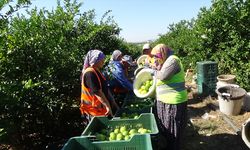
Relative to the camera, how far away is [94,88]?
4.92 m

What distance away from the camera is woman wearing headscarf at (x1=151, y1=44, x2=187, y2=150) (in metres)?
5.03

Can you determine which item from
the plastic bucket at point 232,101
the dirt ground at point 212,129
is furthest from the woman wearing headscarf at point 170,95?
the plastic bucket at point 232,101

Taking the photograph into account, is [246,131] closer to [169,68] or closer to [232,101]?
[169,68]

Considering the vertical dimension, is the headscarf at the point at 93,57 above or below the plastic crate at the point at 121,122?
above

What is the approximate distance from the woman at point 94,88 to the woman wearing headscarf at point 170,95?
0.89m

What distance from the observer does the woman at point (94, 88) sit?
4918mm

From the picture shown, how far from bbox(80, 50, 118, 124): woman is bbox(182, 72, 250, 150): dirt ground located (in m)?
2.13

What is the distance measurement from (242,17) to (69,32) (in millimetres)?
6364

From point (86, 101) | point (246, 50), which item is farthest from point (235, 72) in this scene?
point (86, 101)

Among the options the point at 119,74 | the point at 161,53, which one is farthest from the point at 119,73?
the point at 161,53

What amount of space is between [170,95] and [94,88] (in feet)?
4.05

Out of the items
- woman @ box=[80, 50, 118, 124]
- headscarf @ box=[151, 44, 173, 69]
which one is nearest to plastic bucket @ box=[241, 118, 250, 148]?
headscarf @ box=[151, 44, 173, 69]

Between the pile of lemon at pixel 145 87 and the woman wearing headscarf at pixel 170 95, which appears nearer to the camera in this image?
the woman wearing headscarf at pixel 170 95

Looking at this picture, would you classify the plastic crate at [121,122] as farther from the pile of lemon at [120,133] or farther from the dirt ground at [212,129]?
the dirt ground at [212,129]
